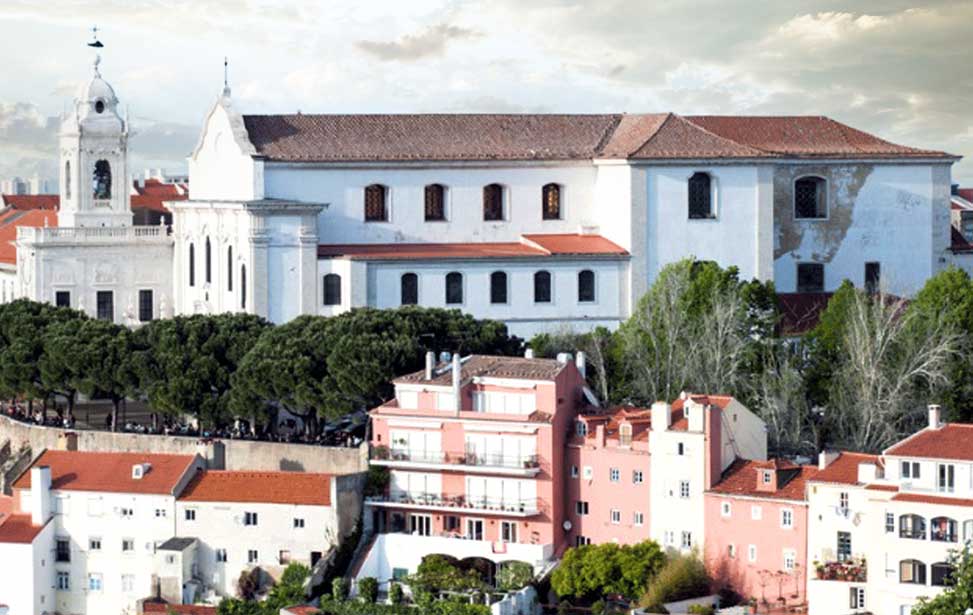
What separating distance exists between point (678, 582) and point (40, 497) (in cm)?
1522

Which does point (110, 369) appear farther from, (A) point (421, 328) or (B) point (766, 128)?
(B) point (766, 128)

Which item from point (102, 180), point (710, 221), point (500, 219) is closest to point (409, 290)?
point (500, 219)

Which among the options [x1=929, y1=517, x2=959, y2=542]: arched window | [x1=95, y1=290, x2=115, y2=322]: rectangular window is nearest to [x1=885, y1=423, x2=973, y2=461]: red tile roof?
[x1=929, y1=517, x2=959, y2=542]: arched window

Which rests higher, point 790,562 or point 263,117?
point 263,117

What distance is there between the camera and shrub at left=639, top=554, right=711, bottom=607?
60.0 metres

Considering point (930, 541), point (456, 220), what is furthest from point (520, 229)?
point (930, 541)

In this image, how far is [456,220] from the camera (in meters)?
82.7

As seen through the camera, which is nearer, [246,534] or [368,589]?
[368,589]

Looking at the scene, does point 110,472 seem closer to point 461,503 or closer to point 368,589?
point 368,589

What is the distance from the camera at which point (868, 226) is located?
84.8m

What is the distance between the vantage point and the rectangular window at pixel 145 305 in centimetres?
8562

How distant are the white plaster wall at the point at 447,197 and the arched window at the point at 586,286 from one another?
3.13m

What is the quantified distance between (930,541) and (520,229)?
27617 mm

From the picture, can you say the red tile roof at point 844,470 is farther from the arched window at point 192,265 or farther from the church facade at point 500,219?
the arched window at point 192,265
